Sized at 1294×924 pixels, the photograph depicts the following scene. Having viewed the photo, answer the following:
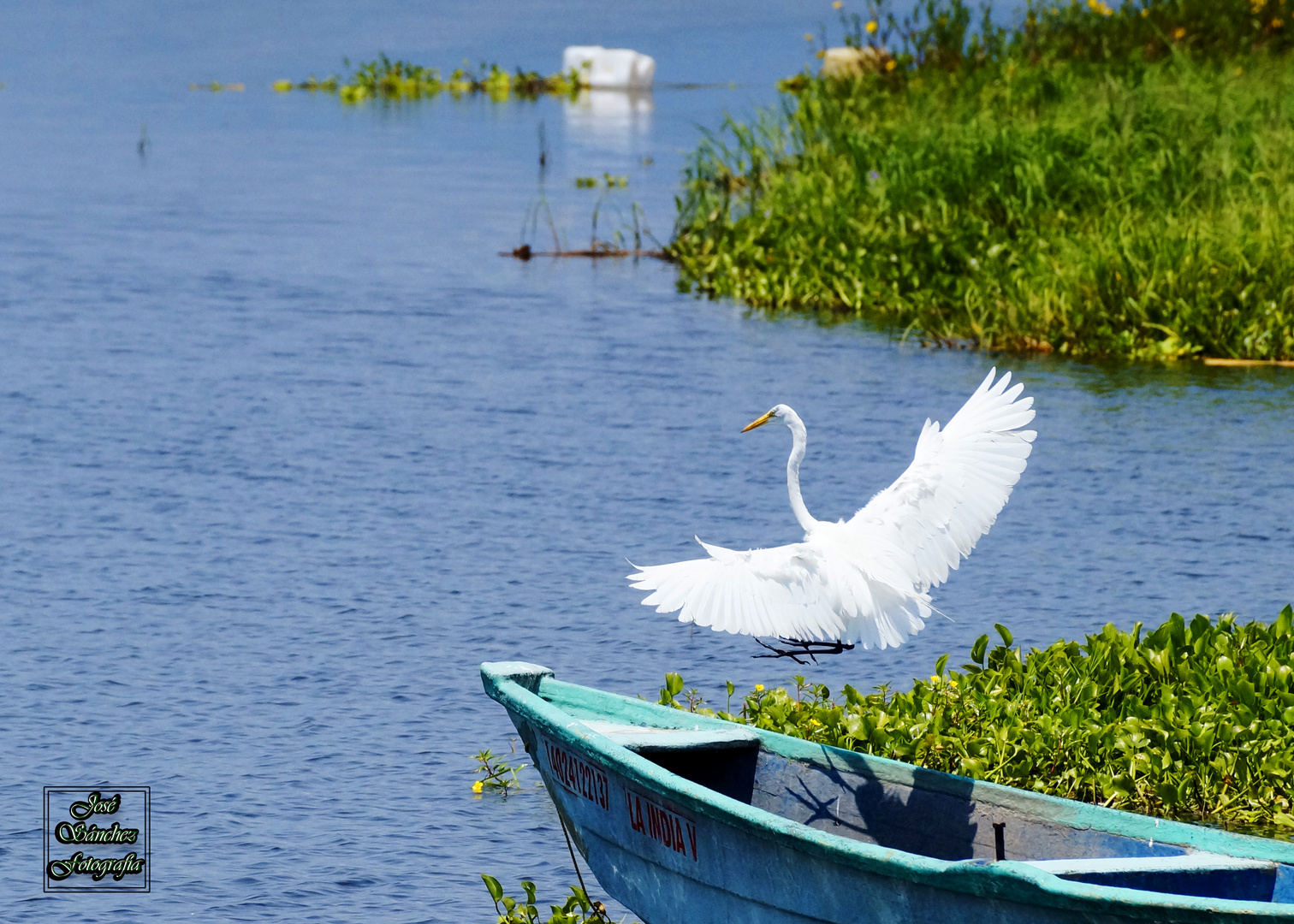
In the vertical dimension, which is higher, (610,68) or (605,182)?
(610,68)

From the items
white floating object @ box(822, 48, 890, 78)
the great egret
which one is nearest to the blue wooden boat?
the great egret

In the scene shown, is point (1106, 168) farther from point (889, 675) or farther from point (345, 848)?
point (345, 848)

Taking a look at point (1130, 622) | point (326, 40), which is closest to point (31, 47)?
point (326, 40)

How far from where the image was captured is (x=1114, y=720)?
867 cm

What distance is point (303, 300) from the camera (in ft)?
74.8

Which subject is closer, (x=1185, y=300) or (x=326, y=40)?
(x=1185, y=300)

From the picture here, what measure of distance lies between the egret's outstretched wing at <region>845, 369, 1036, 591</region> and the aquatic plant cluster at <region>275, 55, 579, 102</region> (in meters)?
54.5

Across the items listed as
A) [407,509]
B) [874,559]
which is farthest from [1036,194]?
[874,559]

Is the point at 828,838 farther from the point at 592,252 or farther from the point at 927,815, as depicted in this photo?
the point at 592,252

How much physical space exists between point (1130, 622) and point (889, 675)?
1.67 meters

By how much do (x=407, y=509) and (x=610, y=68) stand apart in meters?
52.2

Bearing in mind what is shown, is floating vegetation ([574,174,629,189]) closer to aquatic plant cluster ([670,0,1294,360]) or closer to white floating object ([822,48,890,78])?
white floating object ([822,48,890,78])

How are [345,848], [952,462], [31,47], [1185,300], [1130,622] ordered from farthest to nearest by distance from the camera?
[31,47] < [1185,300] < [1130,622] < [345,848] < [952,462]

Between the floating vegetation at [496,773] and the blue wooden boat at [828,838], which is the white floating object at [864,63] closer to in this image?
the floating vegetation at [496,773]
